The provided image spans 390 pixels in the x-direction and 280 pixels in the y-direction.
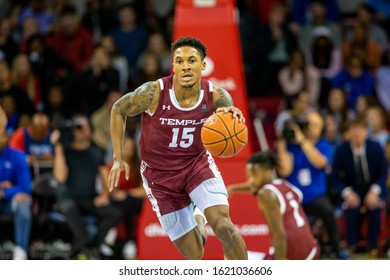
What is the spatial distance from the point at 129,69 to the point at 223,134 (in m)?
6.50

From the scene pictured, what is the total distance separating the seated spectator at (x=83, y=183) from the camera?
11367mm

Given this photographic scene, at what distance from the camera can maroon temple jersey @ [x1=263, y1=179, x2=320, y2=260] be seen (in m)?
8.82

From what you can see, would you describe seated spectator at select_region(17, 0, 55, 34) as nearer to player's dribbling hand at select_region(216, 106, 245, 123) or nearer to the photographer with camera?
the photographer with camera

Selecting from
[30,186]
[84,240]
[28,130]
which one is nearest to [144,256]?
[84,240]

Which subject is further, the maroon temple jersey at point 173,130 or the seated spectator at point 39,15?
→ the seated spectator at point 39,15

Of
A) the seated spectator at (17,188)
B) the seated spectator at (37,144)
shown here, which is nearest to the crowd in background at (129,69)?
the seated spectator at (37,144)

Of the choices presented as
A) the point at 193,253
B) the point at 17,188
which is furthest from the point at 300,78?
the point at 193,253

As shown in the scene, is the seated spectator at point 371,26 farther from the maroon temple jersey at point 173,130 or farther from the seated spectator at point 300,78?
the maroon temple jersey at point 173,130

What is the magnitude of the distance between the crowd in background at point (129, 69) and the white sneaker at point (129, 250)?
8 cm

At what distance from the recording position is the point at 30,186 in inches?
445

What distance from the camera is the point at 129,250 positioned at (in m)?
11.7
